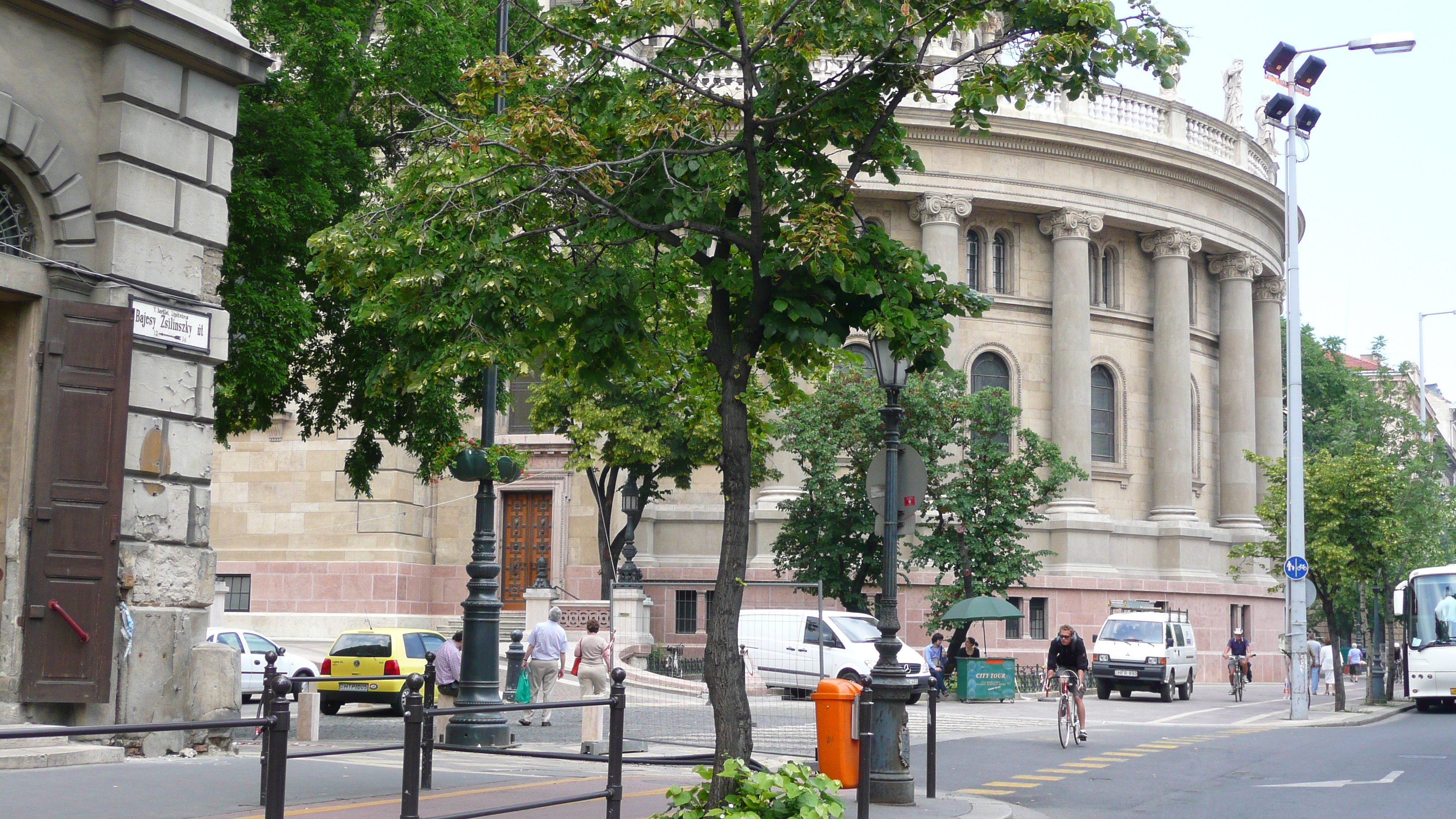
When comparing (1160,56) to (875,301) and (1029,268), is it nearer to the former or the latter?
(875,301)

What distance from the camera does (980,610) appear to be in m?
30.5

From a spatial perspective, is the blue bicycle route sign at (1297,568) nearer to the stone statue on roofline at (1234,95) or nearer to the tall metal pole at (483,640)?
the tall metal pole at (483,640)

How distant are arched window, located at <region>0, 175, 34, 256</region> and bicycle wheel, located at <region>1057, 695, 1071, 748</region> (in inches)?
535

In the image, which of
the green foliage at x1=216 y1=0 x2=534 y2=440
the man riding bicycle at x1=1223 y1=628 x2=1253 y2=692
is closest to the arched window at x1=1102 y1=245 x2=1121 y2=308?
the man riding bicycle at x1=1223 y1=628 x2=1253 y2=692

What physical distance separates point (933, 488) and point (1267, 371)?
778 inches

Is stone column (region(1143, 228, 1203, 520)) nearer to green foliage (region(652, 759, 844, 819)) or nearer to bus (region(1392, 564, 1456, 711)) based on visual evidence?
bus (region(1392, 564, 1456, 711))

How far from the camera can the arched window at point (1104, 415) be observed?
146 ft

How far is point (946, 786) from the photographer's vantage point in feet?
48.9

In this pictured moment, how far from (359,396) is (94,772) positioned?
7.98 meters

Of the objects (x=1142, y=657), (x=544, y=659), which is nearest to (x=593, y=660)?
(x=544, y=659)

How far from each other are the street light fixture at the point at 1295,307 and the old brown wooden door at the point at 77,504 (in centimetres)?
2120

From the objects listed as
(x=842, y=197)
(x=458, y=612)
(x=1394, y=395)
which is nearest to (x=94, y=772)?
(x=842, y=197)

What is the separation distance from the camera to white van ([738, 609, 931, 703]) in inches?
1062

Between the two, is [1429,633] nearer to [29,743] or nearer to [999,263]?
[999,263]
